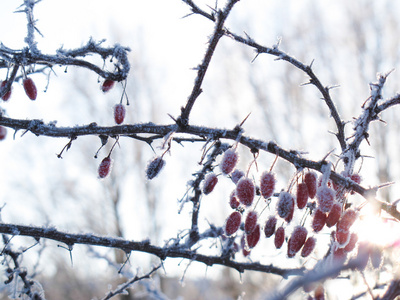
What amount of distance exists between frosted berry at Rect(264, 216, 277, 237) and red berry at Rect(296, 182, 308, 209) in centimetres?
22

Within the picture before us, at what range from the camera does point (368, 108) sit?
1714 mm

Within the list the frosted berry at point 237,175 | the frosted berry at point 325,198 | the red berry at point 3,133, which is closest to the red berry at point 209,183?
the frosted berry at point 237,175

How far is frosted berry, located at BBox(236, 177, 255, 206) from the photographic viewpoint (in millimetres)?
1547

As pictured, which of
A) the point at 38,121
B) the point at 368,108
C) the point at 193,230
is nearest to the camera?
the point at 38,121

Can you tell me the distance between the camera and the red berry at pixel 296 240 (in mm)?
1640

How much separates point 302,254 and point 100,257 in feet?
6.04

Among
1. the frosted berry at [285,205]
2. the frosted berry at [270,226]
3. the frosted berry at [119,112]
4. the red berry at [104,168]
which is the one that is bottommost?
the frosted berry at [285,205]

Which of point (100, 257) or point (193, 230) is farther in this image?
point (100, 257)

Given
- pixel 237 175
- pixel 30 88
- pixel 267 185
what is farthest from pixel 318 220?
pixel 30 88

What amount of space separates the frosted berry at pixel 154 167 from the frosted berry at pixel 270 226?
1.59 feet

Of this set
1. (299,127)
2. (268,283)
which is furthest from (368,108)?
(268,283)

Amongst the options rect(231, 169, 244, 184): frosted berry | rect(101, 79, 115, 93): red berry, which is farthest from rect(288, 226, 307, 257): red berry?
rect(101, 79, 115, 93): red berry

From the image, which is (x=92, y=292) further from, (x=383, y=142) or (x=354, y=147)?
(x=354, y=147)

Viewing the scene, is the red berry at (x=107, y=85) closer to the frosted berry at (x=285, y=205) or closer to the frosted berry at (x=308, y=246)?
the frosted berry at (x=285, y=205)
